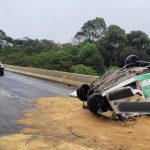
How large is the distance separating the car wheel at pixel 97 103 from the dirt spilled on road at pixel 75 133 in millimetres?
330

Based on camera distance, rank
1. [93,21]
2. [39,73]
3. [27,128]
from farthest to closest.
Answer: [93,21]
[39,73]
[27,128]

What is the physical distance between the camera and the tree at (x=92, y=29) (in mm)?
80938

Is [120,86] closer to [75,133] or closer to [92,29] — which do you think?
[75,133]

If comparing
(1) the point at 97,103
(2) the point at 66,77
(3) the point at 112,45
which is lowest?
(2) the point at 66,77

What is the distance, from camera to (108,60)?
2153 inches

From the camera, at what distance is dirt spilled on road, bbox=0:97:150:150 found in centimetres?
791

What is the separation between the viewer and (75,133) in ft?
29.9

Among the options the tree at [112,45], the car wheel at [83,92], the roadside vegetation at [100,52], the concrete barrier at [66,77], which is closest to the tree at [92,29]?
the roadside vegetation at [100,52]

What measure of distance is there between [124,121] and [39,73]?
91.1ft

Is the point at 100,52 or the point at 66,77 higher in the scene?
the point at 100,52

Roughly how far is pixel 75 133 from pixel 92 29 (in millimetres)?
72561

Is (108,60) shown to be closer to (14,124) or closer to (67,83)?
(67,83)

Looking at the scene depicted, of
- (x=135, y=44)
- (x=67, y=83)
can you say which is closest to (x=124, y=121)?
(x=67, y=83)

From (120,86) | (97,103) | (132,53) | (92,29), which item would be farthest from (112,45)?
(97,103)
